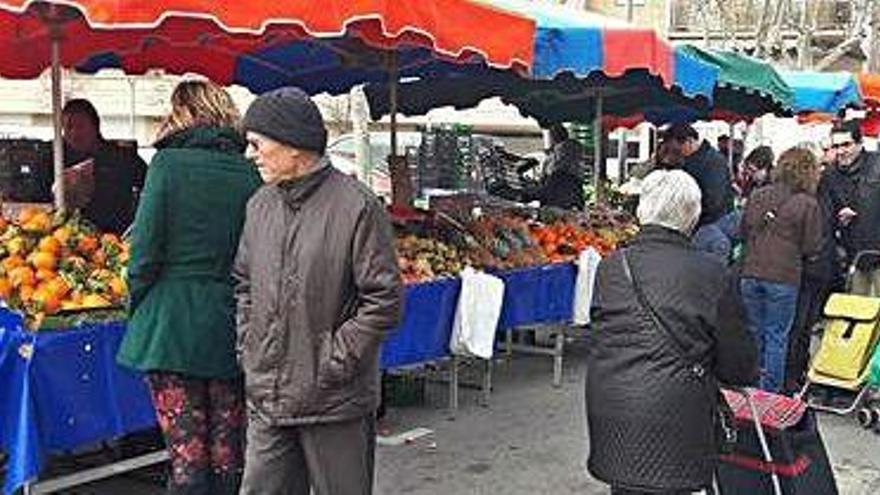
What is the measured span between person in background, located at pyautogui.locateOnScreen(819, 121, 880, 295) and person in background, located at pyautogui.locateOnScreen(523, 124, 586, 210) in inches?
97.6

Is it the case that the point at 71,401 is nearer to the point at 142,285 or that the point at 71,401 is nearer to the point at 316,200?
the point at 142,285

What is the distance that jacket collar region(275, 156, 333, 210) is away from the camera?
3562 mm

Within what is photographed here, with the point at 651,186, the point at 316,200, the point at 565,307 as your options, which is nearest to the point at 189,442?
the point at 316,200

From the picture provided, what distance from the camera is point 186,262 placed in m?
3.98

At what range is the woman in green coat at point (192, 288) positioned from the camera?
3947 millimetres

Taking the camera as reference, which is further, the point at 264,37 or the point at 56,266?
the point at 264,37

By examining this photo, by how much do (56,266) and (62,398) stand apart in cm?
69

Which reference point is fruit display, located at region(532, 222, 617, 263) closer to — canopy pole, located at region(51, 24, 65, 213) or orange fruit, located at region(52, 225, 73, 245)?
canopy pole, located at region(51, 24, 65, 213)

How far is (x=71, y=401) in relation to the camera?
4523 millimetres

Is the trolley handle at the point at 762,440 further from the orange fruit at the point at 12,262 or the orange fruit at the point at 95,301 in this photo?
the orange fruit at the point at 12,262

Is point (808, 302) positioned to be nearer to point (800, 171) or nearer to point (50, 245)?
point (800, 171)

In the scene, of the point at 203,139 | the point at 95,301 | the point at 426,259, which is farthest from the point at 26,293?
the point at 426,259

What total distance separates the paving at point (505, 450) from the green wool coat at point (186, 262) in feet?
6.07

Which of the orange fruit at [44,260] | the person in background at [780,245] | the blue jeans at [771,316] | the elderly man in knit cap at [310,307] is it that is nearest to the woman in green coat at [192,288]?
the elderly man in knit cap at [310,307]
